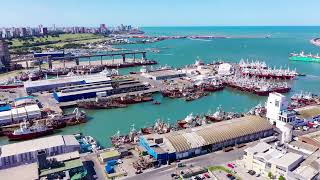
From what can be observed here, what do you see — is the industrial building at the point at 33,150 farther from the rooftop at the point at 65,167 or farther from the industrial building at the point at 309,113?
the industrial building at the point at 309,113

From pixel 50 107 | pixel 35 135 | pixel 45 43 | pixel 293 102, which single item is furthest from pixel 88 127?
pixel 45 43

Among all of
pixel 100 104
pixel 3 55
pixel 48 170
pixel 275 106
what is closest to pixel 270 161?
pixel 275 106

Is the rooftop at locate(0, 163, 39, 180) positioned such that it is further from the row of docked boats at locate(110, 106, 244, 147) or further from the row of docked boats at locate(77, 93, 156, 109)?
the row of docked boats at locate(77, 93, 156, 109)

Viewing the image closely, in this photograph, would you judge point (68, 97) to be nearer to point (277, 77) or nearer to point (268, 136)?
point (268, 136)

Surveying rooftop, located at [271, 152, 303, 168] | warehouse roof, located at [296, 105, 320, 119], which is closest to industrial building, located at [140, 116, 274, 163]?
rooftop, located at [271, 152, 303, 168]

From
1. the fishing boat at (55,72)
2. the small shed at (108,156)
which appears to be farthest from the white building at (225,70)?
the small shed at (108,156)

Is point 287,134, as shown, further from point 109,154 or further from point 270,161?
point 109,154
